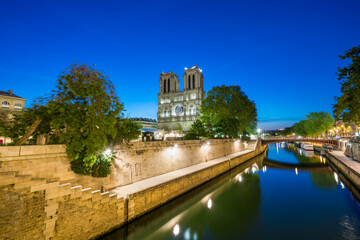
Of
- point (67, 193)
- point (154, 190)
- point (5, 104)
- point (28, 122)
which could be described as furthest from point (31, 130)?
point (5, 104)

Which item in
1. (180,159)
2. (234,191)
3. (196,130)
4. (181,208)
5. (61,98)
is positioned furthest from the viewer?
(196,130)

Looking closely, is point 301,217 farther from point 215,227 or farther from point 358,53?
point 358,53

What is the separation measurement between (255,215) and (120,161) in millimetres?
9313

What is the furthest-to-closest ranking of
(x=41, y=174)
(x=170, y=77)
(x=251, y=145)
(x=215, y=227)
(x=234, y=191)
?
(x=170, y=77)
(x=251, y=145)
(x=234, y=191)
(x=215, y=227)
(x=41, y=174)

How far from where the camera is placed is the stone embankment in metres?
6.40

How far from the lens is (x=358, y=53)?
49.0 ft

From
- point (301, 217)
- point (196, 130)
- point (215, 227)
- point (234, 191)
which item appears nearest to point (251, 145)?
point (196, 130)

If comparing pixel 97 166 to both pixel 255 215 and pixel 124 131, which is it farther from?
pixel 255 215

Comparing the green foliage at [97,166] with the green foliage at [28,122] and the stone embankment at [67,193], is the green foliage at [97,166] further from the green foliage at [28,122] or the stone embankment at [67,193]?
the green foliage at [28,122]

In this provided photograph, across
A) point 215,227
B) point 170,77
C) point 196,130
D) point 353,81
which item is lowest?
point 215,227

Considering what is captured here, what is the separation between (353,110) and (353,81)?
2633mm

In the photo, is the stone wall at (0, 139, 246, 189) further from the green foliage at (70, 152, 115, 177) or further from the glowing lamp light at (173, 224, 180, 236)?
the glowing lamp light at (173, 224, 180, 236)

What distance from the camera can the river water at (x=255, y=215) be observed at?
1010 centimetres

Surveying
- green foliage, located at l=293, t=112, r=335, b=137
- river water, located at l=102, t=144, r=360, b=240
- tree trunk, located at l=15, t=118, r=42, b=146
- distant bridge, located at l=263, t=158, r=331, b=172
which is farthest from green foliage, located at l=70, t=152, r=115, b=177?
green foliage, located at l=293, t=112, r=335, b=137
